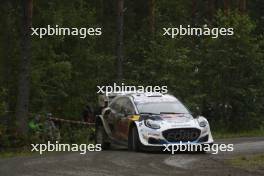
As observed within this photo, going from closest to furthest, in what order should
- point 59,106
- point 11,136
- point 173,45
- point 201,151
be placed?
point 201,151
point 11,136
point 59,106
point 173,45

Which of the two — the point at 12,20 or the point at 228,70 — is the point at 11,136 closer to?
the point at 12,20

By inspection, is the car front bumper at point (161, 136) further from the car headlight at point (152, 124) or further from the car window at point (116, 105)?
the car window at point (116, 105)

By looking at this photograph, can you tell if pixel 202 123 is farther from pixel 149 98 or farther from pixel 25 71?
pixel 25 71

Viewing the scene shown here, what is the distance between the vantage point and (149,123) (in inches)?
707

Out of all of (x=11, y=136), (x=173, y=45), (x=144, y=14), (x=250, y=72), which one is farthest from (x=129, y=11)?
(x=11, y=136)

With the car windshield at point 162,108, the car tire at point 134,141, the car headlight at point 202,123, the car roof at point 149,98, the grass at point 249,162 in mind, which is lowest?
the grass at point 249,162

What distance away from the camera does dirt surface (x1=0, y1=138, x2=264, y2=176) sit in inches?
501

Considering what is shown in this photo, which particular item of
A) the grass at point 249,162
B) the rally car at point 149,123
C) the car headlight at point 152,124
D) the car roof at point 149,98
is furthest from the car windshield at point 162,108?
the grass at point 249,162

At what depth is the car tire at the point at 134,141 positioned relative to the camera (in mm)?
18047

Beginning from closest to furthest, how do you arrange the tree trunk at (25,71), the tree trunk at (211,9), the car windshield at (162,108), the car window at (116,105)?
the car windshield at (162,108) < the car window at (116,105) < the tree trunk at (25,71) < the tree trunk at (211,9)

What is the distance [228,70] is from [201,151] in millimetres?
13470

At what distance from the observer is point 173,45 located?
3250 cm

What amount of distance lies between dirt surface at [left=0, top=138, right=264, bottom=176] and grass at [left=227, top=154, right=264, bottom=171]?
0.86 feet

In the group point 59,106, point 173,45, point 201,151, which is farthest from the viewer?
point 173,45
